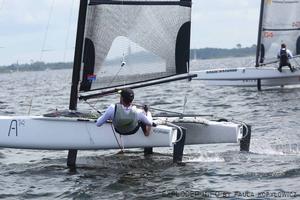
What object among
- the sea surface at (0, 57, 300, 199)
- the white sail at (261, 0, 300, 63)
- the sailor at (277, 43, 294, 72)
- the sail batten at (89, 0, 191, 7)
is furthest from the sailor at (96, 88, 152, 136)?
the white sail at (261, 0, 300, 63)

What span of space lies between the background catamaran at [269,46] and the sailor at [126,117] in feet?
43.4

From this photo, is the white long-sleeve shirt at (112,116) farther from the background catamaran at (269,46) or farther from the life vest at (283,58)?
the background catamaran at (269,46)

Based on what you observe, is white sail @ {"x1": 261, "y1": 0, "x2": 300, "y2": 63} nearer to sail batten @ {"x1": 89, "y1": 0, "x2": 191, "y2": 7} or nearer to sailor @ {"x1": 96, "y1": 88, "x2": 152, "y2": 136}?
sail batten @ {"x1": 89, "y1": 0, "x2": 191, "y2": 7}

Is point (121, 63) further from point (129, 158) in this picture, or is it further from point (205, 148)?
point (205, 148)

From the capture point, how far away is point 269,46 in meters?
22.0

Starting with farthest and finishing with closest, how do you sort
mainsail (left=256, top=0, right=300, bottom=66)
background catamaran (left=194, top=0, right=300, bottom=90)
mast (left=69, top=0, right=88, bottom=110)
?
mainsail (left=256, top=0, right=300, bottom=66) → background catamaran (left=194, top=0, right=300, bottom=90) → mast (left=69, top=0, right=88, bottom=110)

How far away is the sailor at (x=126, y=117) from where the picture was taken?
8.27 m

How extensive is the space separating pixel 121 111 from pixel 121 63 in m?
1.37

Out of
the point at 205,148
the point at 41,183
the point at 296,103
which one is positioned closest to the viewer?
the point at 41,183

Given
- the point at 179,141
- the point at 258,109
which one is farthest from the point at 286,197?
the point at 258,109

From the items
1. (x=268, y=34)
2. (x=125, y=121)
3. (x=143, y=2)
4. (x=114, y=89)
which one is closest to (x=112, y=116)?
(x=125, y=121)

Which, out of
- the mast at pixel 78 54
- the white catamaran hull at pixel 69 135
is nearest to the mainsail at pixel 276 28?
the mast at pixel 78 54

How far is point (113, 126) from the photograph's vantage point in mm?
8406

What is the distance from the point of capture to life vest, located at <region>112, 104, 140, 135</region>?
826cm
